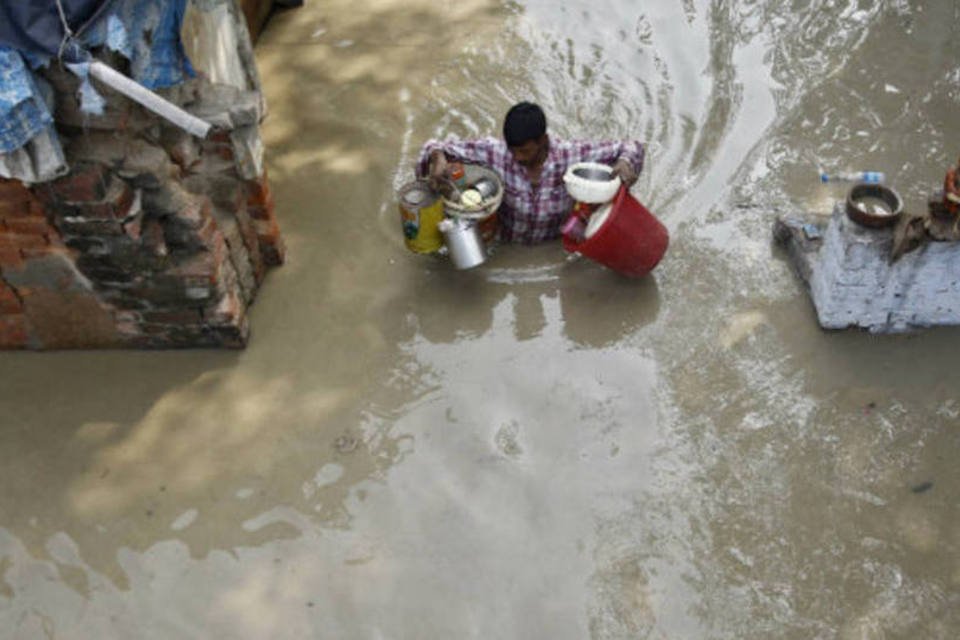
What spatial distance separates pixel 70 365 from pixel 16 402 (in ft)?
0.79

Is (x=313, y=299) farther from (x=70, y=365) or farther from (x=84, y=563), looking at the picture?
(x=84, y=563)

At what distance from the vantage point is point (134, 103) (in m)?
3.05

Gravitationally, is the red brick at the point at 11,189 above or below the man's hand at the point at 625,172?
above

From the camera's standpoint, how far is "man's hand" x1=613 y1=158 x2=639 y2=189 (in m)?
3.69

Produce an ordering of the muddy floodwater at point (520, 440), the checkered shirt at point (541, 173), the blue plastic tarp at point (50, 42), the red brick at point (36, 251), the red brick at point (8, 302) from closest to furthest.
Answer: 1. the blue plastic tarp at point (50, 42)
2. the muddy floodwater at point (520, 440)
3. the red brick at point (36, 251)
4. the red brick at point (8, 302)
5. the checkered shirt at point (541, 173)

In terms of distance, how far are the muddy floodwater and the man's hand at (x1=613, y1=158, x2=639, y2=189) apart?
18.3 inches

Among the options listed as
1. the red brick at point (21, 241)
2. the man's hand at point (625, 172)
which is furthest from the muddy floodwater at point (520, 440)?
the red brick at point (21, 241)

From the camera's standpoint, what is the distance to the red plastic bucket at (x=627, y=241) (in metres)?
3.61

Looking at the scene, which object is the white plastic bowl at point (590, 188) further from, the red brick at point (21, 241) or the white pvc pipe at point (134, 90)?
the red brick at point (21, 241)

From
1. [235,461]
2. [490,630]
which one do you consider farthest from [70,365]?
[490,630]

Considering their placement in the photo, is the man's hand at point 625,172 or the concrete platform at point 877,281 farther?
the man's hand at point 625,172

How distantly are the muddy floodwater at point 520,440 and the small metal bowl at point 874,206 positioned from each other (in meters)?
0.52

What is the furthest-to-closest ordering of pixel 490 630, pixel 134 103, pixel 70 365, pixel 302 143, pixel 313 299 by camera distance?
pixel 302 143
pixel 313 299
pixel 70 365
pixel 134 103
pixel 490 630

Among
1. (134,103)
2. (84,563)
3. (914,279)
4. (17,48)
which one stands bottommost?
(84,563)
